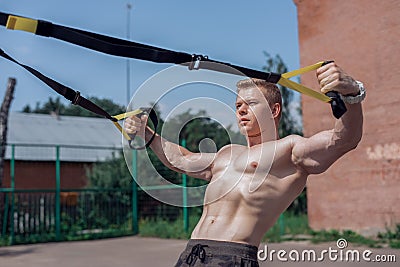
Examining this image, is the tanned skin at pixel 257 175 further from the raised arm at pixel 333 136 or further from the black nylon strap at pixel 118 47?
the black nylon strap at pixel 118 47

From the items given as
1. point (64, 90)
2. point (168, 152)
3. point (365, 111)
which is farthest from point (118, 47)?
point (365, 111)

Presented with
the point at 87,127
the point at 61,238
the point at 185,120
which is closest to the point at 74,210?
the point at 61,238

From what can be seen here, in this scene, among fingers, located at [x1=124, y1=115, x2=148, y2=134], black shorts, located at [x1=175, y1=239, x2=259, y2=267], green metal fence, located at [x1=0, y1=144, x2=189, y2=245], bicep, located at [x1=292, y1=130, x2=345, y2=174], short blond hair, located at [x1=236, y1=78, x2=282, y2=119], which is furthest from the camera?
green metal fence, located at [x1=0, y1=144, x2=189, y2=245]

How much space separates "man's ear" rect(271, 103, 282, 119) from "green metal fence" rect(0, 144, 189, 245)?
Result: 35.2 feet

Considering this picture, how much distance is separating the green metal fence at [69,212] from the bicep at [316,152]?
35.6 ft

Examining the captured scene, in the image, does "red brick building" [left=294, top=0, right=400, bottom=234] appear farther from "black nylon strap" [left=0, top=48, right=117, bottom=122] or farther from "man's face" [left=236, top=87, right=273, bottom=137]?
"black nylon strap" [left=0, top=48, right=117, bottom=122]

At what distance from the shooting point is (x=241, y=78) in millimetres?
2311

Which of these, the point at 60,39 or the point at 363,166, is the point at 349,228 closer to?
the point at 363,166

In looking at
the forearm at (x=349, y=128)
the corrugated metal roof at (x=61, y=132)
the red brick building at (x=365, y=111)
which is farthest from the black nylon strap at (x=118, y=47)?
the corrugated metal roof at (x=61, y=132)

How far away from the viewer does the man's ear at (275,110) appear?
99.2 inches

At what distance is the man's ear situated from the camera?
2.52 meters

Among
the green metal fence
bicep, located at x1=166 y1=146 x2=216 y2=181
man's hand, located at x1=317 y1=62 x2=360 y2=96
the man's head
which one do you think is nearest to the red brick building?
the green metal fence

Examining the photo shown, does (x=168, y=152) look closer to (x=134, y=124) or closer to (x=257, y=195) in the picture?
(x=134, y=124)

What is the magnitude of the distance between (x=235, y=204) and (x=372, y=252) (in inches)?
311
